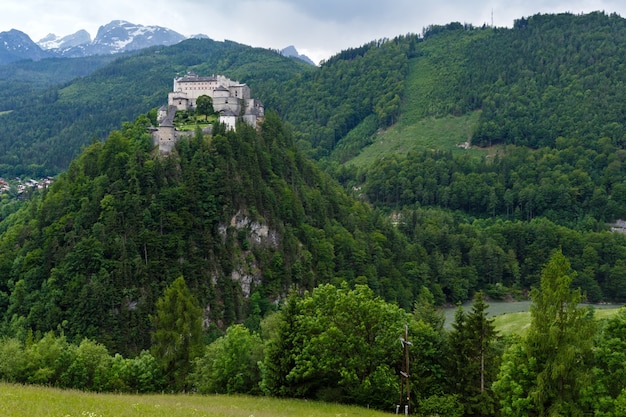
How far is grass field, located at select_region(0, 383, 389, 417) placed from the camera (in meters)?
22.4

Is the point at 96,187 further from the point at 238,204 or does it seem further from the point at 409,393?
the point at 409,393

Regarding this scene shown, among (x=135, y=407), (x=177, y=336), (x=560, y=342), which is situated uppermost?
(x=560, y=342)

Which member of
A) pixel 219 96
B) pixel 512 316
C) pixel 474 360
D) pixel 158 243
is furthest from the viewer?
pixel 219 96

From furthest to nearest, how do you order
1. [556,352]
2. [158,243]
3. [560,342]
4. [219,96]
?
[219,96] → [158,243] → [556,352] → [560,342]

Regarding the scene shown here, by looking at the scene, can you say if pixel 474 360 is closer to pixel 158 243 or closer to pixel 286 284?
pixel 158 243

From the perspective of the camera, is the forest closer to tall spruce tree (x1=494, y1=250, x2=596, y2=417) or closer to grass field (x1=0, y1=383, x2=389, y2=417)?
tall spruce tree (x1=494, y1=250, x2=596, y2=417)

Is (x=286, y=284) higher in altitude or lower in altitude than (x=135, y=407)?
lower

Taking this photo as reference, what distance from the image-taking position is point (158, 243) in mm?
88438

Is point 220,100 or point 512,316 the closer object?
point 512,316

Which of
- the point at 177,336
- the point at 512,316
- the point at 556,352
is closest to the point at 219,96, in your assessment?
the point at 512,316

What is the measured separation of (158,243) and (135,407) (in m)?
65.6

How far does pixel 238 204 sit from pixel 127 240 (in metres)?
21.1

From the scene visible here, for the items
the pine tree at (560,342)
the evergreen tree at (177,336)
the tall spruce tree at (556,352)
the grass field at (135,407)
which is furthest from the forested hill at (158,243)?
the pine tree at (560,342)

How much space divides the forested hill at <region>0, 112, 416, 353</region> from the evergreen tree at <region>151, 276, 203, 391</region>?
3298 cm
